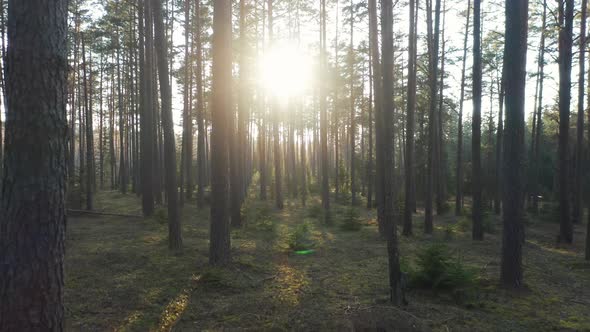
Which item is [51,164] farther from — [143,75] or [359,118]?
[359,118]

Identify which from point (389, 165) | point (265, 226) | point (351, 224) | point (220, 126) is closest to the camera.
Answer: point (389, 165)

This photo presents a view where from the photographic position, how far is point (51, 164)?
275 cm

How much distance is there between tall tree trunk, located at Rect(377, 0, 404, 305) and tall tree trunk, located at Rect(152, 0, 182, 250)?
529 cm

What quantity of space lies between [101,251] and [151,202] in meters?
6.17

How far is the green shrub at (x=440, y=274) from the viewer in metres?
5.81

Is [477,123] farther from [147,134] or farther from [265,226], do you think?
[147,134]

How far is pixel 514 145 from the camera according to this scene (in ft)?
20.9

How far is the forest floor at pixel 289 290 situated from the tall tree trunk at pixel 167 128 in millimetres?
595

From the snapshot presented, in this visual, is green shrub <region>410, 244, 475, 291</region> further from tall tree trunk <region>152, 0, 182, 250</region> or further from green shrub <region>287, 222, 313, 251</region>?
tall tree trunk <region>152, 0, 182, 250</region>

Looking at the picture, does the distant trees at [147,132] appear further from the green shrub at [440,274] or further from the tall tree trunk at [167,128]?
the green shrub at [440,274]

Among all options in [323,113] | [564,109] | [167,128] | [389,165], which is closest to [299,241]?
[389,165]

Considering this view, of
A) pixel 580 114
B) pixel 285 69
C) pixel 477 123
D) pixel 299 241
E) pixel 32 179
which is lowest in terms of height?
pixel 299 241

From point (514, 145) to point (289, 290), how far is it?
493cm

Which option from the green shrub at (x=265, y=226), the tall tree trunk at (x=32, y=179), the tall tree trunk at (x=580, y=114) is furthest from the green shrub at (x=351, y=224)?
the tall tree trunk at (x=32, y=179)
